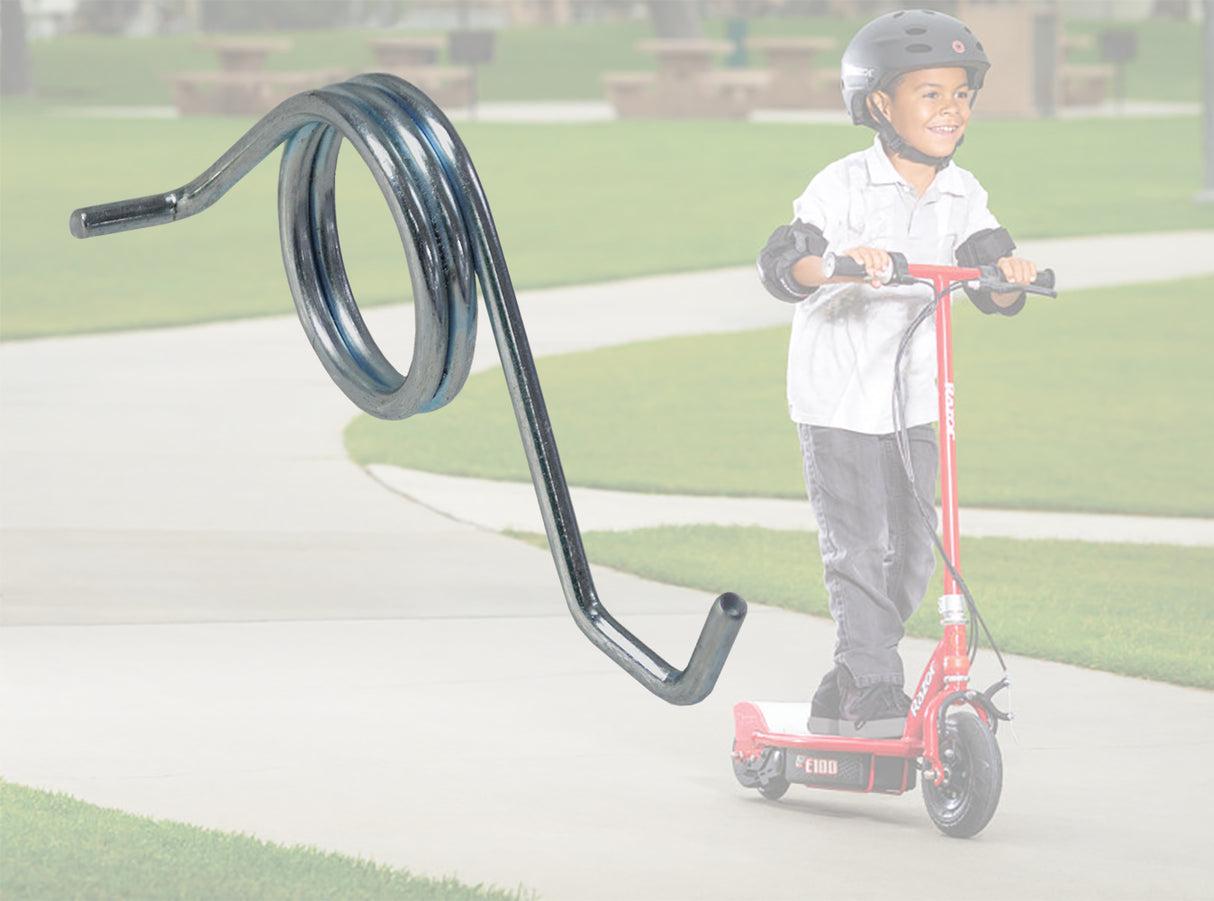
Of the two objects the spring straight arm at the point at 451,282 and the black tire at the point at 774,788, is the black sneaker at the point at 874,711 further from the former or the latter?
the spring straight arm at the point at 451,282

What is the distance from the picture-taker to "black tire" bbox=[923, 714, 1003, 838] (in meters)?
5.02

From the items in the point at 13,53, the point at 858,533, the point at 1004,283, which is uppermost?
the point at 1004,283

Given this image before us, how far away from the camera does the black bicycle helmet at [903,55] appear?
5.42 m

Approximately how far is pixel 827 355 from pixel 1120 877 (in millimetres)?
1348

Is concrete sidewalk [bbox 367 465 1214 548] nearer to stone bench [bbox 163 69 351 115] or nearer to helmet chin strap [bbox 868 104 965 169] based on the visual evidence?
helmet chin strap [bbox 868 104 965 169]

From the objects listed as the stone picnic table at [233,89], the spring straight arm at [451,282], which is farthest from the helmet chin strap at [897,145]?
the stone picnic table at [233,89]

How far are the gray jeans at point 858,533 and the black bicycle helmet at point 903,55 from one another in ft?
2.24

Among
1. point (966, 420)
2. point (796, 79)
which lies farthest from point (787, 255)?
point (796, 79)

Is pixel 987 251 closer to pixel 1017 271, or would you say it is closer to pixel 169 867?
pixel 1017 271

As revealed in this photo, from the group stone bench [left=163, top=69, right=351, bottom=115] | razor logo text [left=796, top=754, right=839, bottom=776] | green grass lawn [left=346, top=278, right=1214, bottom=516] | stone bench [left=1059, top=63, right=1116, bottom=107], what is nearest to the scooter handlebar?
razor logo text [left=796, top=754, right=839, bottom=776]

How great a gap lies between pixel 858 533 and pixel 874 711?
1.32 ft

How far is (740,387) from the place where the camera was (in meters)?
13.6

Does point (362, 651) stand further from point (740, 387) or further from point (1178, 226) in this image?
point (1178, 226)

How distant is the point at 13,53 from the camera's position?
48.8 metres
